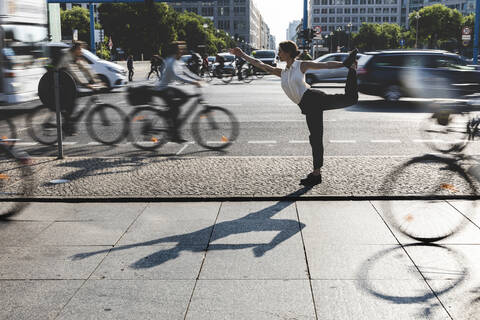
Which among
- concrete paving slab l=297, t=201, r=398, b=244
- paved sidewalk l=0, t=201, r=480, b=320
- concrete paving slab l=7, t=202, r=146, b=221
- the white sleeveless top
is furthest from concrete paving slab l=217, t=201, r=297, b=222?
the white sleeveless top

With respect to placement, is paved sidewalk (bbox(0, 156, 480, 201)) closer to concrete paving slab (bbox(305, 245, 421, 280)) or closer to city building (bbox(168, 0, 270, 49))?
concrete paving slab (bbox(305, 245, 421, 280))

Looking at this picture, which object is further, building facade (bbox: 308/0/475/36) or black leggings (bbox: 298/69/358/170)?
building facade (bbox: 308/0/475/36)

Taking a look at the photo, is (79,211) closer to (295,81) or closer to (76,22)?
(295,81)

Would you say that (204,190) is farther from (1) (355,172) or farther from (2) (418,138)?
(2) (418,138)

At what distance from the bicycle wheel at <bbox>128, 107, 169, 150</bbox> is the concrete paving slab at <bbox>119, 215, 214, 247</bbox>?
3824mm

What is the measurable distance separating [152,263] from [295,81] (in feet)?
10.3

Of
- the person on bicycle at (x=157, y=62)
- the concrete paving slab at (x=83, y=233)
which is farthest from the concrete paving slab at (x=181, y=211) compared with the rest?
the person on bicycle at (x=157, y=62)

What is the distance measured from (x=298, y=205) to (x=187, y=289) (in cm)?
232

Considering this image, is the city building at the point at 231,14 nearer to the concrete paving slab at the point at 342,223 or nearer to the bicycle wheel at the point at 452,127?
the bicycle wheel at the point at 452,127

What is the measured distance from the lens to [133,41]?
76.3m

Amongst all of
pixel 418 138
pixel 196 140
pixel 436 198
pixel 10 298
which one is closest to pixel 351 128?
pixel 418 138

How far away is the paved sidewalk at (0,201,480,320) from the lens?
11.4 feet

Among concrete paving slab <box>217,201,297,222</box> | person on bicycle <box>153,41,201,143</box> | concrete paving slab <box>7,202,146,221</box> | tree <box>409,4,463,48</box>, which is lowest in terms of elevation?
concrete paving slab <box>7,202,146,221</box>

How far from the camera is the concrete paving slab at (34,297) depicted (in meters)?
3.43
